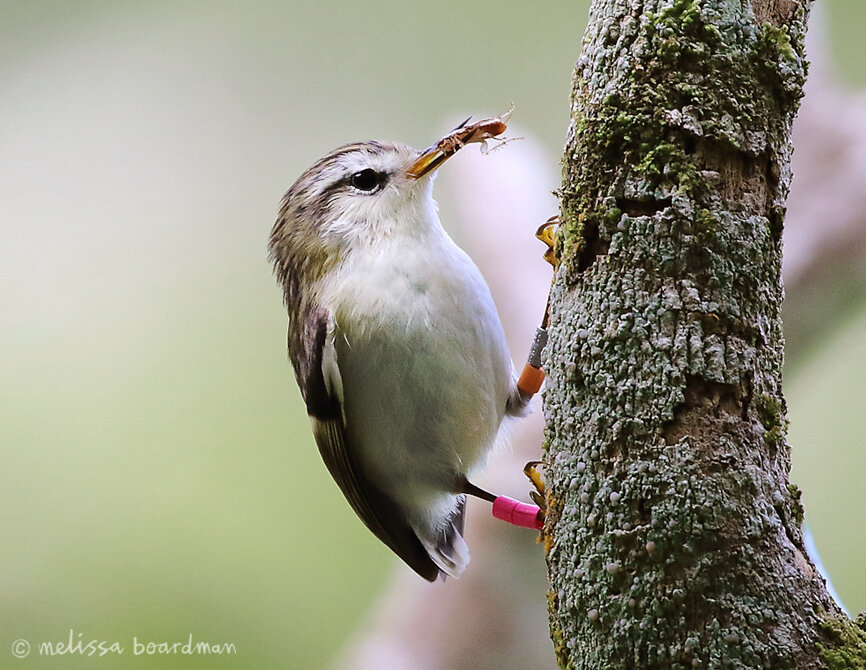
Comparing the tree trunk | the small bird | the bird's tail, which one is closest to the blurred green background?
the bird's tail

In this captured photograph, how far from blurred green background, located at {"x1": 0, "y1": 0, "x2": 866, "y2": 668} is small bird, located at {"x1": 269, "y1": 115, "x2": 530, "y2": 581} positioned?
50cm

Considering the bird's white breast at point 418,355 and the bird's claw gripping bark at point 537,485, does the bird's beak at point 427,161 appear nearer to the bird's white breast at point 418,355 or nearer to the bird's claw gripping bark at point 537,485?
the bird's white breast at point 418,355

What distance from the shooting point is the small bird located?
1.28 meters

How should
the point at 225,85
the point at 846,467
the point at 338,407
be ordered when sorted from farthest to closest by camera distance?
the point at 225,85
the point at 846,467
the point at 338,407

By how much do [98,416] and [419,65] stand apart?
110 cm

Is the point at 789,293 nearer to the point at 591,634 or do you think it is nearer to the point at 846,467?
the point at 846,467

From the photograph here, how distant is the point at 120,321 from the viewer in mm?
1933

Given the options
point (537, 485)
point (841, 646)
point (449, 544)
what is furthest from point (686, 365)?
point (449, 544)

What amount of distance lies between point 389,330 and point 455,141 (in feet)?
0.98

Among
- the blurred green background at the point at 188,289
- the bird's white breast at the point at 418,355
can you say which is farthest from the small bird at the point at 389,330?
the blurred green background at the point at 188,289

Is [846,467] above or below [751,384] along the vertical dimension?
below

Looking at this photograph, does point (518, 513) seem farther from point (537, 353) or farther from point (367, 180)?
point (367, 180)

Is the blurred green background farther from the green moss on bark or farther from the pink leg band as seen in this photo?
the green moss on bark

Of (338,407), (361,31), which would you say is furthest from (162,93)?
(338,407)
